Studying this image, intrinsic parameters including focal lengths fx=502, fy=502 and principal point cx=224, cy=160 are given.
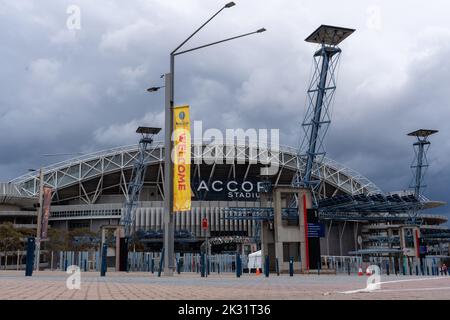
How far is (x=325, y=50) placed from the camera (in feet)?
182

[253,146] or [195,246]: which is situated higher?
[253,146]

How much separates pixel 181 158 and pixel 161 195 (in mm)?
75378

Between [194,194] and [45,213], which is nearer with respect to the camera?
[45,213]

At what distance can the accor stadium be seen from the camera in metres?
92.5

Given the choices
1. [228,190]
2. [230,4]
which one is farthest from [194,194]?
[230,4]

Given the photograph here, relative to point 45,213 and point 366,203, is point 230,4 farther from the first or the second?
point 45,213

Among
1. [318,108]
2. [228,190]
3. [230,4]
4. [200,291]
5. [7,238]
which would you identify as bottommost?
[200,291]

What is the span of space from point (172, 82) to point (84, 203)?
266ft

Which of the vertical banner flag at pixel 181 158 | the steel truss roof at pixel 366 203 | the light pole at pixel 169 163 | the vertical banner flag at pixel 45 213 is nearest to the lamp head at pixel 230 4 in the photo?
the light pole at pixel 169 163

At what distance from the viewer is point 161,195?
336 ft

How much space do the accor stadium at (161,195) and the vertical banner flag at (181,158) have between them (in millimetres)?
61272
